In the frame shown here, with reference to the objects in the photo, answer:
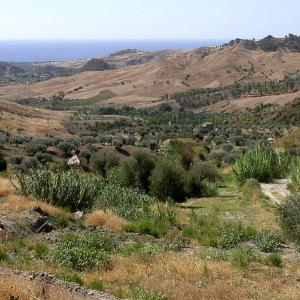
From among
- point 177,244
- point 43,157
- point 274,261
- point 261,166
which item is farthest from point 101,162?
point 274,261

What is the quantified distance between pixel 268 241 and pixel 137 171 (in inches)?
384

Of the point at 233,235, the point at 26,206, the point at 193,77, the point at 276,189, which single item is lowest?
the point at 193,77

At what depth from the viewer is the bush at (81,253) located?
9.21 m

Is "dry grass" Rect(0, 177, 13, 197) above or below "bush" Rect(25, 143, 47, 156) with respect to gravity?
above

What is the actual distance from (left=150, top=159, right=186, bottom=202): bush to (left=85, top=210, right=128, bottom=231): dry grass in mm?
6183

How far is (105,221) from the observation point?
13062 mm

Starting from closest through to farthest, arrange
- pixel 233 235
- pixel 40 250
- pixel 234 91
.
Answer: pixel 40 250, pixel 233 235, pixel 234 91

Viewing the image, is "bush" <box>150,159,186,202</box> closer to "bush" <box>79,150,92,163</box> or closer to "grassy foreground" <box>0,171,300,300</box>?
"grassy foreground" <box>0,171,300,300</box>

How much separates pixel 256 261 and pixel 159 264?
2.05 metres

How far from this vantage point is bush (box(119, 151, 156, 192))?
68.5ft

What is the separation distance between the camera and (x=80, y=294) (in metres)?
6.95

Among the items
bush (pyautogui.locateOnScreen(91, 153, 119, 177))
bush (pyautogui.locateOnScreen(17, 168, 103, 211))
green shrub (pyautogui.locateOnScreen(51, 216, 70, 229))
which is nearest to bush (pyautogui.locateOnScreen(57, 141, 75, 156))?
bush (pyautogui.locateOnScreen(91, 153, 119, 177))

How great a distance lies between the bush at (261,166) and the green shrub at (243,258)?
35.0 ft

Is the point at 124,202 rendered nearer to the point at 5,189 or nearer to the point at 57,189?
the point at 57,189
